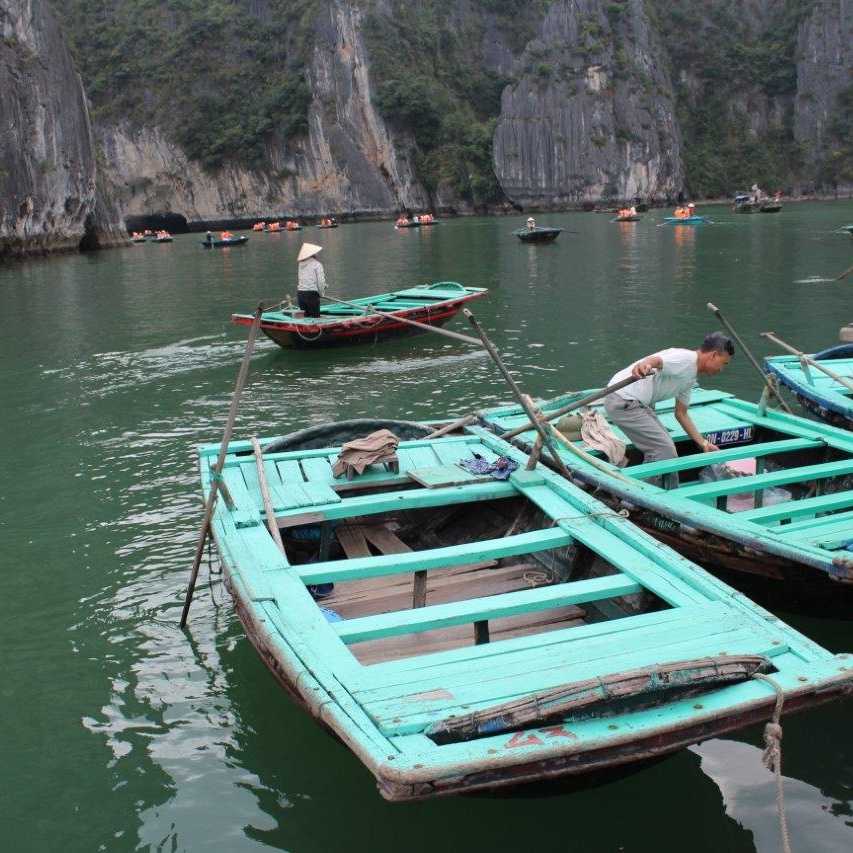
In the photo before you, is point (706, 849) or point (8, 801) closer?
point (706, 849)

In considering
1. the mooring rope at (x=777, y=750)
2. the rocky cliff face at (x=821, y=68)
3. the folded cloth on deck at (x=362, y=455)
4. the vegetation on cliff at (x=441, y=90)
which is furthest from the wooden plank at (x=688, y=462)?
the rocky cliff face at (x=821, y=68)

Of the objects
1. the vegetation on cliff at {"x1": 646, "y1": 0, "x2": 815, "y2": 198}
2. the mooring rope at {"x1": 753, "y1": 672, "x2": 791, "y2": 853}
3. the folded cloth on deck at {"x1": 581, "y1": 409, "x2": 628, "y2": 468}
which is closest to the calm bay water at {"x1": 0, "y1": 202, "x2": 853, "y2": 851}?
the mooring rope at {"x1": 753, "y1": 672, "x2": 791, "y2": 853}

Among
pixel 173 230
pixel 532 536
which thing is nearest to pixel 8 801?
pixel 532 536

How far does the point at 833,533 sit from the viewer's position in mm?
5230

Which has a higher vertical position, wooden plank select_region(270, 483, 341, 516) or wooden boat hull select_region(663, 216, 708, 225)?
wooden boat hull select_region(663, 216, 708, 225)

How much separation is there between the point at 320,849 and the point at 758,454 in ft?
14.5

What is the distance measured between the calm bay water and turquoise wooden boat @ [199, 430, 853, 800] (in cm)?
51

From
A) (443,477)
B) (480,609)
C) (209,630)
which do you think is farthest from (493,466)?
(209,630)

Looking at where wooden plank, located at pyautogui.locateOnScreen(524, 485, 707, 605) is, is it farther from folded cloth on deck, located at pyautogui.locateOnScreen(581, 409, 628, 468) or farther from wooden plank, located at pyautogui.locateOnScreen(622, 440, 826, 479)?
folded cloth on deck, located at pyautogui.locateOnScreen(581, 409, 628, 468)

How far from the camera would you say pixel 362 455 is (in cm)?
623

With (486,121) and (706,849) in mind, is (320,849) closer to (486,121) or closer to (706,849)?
(706,849)

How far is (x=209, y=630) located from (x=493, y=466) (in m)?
2.27

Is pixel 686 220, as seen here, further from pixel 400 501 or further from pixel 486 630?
pixel 486 630

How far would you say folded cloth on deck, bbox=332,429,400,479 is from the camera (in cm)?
619
